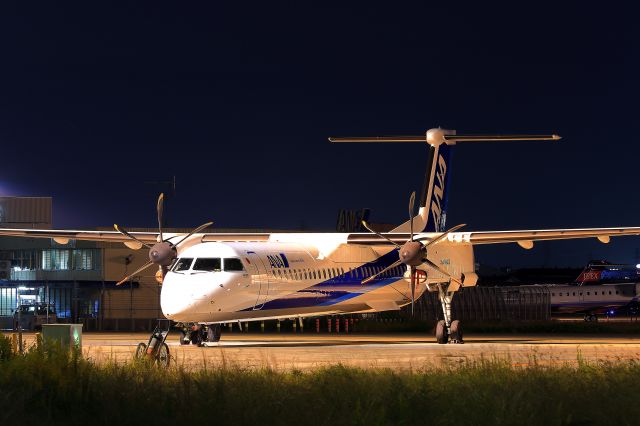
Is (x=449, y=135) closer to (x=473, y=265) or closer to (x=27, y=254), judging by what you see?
(x=473, y=265)

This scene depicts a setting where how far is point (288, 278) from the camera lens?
1336 inches

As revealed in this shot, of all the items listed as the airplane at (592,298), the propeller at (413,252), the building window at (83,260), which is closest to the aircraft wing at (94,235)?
the propeller at (413,252)

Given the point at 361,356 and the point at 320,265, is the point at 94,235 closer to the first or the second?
the point at 320,265

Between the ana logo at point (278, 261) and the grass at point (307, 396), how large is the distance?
14106 mm

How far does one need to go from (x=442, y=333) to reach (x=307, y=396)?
2201 centimetres

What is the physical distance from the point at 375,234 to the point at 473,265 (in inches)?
198

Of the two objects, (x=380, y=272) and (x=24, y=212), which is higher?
(x=24, y=212)

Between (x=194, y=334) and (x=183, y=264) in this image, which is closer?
(x=183, y=264)

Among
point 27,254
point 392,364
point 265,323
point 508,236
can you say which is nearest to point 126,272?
point 27,254

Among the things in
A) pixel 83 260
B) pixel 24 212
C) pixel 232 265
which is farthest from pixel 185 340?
pixel 24 212

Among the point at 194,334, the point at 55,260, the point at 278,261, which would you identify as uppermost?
the point at 55,260

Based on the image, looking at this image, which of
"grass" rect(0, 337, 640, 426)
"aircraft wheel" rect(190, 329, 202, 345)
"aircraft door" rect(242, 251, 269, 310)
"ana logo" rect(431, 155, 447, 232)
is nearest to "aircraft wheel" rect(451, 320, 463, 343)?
"ana logo" rect(431, 155, 447, 232)

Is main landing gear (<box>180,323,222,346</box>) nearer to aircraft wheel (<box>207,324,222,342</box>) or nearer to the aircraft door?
aircraft wheel (<box>207,324,222,342</box>)

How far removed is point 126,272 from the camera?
216 ft
